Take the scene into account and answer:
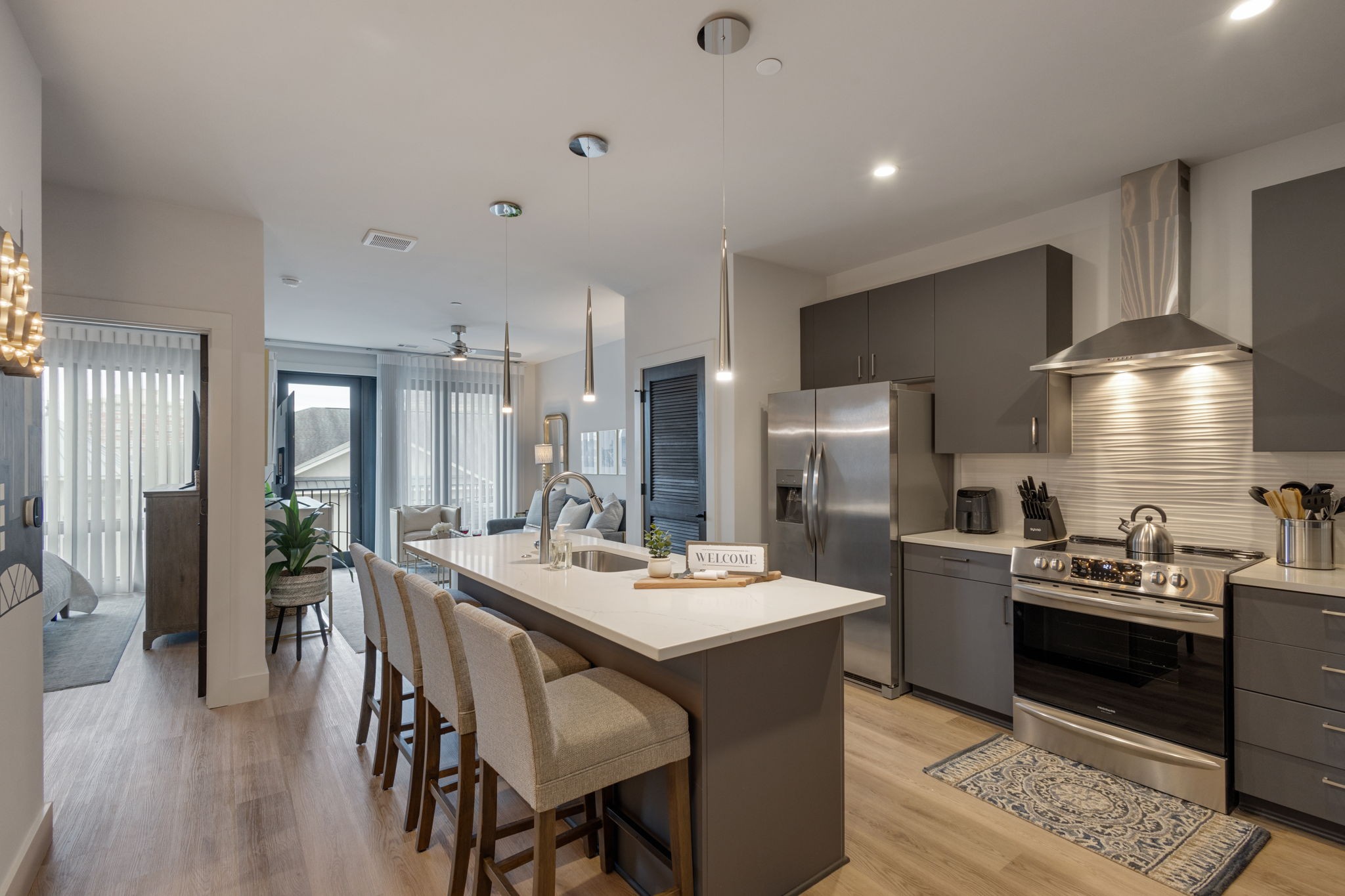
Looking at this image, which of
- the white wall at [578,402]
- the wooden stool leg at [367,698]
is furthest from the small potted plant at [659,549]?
the white wall at [578,402]

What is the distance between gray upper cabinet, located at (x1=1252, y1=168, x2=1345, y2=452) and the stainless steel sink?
8.68 feet

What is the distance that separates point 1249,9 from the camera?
1.92 meters

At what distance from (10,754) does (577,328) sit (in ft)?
16.8

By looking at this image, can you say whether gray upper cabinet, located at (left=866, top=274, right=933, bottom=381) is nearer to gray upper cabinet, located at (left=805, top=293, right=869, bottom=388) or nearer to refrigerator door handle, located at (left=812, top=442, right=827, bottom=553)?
gray upper cabinet, located at (left=805, top=293, right=869, bottom=388)

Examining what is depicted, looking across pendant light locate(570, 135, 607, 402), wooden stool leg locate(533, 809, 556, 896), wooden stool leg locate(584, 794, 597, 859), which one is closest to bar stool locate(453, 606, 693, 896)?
wooden stool leg locate(533, 809, 556, 896)

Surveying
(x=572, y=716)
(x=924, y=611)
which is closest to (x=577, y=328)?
(x=924, y=611)

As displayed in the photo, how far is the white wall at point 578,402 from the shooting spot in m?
7.27

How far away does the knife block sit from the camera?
3.33m

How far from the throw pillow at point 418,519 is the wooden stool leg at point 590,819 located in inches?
210

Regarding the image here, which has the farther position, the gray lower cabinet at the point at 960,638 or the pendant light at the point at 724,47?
the gray lower cabinet at the point at 960,638

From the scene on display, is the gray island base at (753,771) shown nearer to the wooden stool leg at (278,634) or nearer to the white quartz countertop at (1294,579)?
the white quartz countertop at (1294,579)

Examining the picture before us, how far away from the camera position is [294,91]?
232 centimetres

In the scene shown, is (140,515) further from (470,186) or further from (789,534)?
(789,534)

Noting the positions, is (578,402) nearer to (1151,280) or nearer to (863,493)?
(863,493)
